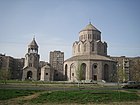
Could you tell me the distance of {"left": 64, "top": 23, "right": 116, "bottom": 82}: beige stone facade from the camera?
63875mm

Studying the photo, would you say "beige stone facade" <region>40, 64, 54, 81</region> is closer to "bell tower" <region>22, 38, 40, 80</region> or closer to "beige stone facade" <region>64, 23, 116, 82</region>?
"bell tower" <region>22, 38, 40, 80</region>

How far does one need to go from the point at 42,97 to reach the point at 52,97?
4.06 ft

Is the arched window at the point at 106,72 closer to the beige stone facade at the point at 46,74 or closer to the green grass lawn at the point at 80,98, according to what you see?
the beige stone facade at the point at 46,74

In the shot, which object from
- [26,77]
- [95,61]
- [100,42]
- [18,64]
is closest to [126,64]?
[100,42]

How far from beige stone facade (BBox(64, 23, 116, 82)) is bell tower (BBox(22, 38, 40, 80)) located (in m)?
13.9

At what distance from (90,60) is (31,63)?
88.2ft

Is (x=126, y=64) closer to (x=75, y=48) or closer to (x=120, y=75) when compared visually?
(x=75, y=48)

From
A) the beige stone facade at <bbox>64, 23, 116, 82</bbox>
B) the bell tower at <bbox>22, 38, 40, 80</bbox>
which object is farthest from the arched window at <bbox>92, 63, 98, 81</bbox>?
the bell tower at <bbox>22, 38, 40, 80</bbox>

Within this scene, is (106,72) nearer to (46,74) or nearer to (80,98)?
(46,74)

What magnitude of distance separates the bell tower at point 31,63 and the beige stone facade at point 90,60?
45.6ft

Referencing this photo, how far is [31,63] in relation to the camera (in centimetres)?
7775

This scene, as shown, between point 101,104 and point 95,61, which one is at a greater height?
point 95,61

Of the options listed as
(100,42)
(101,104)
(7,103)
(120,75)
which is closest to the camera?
(7,103)

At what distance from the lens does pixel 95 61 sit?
2525 inches
